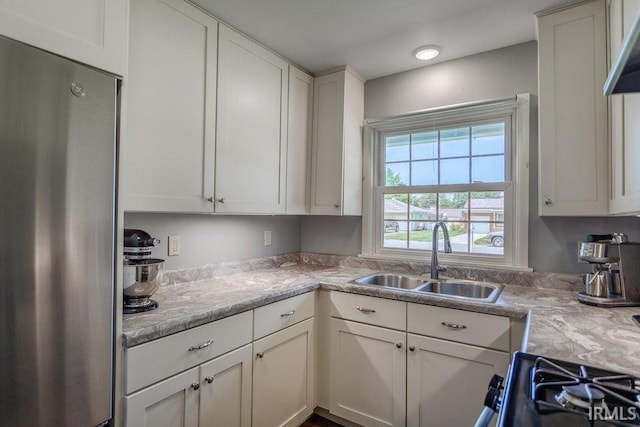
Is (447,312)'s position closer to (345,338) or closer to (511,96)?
(345,338)

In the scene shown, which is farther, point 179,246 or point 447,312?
point 179,246

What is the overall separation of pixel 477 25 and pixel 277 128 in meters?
1.29

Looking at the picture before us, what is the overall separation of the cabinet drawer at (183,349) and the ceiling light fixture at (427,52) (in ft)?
6.12

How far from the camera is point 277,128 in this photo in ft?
7.29

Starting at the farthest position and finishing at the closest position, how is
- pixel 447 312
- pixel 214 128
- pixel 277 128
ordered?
pixel 277 128, pixel 214 128, pixel 447 312

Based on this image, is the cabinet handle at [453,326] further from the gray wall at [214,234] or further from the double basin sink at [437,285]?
the gray wall at [214,234]

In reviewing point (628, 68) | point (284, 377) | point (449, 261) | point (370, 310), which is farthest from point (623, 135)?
point (284, 377)

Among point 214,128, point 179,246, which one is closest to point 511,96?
point 214,128

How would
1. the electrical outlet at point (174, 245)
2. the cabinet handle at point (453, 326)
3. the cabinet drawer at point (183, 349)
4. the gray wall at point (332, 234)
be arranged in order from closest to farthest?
the cabinet drawer at point (183, 349) < the cabinet handle at point (453, 326) < the electrical outlet at point (174, 245) < the gray wall at point (332, 234)

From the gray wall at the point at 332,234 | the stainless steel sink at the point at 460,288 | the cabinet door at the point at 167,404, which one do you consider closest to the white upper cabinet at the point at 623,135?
the stainless steel sink at the point at 460,288

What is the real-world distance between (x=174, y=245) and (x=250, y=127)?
0.81 meters

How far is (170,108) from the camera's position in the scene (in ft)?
5.23

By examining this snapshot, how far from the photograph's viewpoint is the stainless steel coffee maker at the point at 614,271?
1.55m

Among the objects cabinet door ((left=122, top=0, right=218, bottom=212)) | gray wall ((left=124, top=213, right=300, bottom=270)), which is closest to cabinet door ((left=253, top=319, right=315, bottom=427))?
gray wall ((left=124, top=213, right=300, bottom=270))
